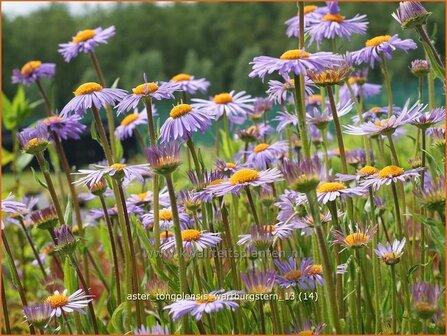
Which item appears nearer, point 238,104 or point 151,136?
point 151,136

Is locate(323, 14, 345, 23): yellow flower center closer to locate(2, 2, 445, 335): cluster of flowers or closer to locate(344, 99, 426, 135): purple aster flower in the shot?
locate(2, 2, 445, 335): cluster of flowers

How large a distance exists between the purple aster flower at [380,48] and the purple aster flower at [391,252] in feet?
1.12

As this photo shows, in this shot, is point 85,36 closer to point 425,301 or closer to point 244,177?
point 244,177

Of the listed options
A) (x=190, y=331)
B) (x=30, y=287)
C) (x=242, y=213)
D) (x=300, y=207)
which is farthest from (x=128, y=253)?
(x=30, y=287)

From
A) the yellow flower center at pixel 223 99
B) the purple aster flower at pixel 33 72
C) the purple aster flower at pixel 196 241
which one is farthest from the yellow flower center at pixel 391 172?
the purple aster flower at pixel 33 72

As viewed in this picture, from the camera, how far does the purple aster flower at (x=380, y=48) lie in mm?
1202

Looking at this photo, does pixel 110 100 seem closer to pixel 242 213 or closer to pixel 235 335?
pixel 235 335

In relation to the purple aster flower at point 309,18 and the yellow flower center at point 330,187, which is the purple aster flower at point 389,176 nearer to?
the yellow flower center at point 330,187

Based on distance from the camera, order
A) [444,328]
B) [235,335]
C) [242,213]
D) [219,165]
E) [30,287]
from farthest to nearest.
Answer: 1. [30,287]
2. [242,213]
3. [219,165]
4. [235,335]
5. [444,328]

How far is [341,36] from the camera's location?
1.31 m

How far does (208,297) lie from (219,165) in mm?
314

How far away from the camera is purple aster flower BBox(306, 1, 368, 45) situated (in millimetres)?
1311

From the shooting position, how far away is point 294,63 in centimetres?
92

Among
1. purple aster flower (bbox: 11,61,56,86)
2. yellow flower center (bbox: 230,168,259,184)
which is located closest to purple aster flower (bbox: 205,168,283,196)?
yellow flower center (bbox: 230,168,259,184)
